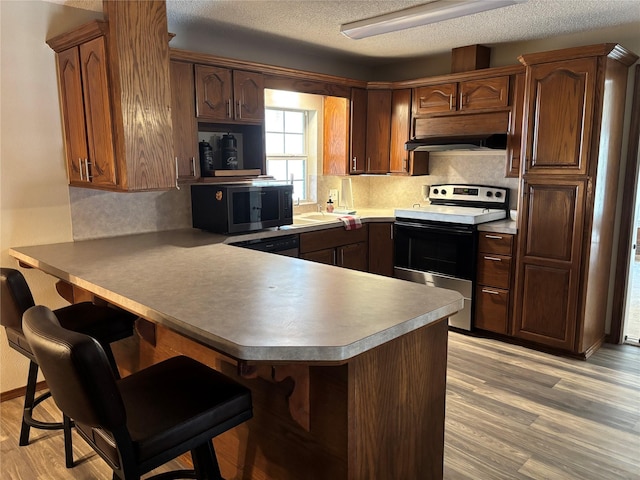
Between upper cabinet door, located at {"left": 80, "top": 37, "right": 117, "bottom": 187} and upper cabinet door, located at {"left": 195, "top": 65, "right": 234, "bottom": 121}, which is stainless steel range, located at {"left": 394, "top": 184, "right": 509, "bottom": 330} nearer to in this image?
upper cabinet door, located at {"left": 195, "top": 65, "right": 234, "bottom": 121}

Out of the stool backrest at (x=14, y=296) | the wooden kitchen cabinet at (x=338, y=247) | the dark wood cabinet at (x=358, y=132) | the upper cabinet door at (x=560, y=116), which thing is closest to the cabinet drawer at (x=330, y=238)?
the wooden kitchen cabinet at (x=338, y=247)

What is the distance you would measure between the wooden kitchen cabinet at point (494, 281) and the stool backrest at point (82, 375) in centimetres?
319

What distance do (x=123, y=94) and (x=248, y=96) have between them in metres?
1.35

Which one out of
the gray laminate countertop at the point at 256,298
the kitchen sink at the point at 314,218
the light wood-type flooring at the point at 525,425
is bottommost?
the light wood-type flooring at the point at 525,425

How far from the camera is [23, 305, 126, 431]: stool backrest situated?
1.25 meters

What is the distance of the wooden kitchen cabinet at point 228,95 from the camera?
348cm

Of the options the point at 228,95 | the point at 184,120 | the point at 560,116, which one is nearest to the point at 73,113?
the point at 184,120

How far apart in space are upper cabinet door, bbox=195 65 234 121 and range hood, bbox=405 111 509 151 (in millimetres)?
1691

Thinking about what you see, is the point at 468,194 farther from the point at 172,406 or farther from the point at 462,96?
the point at 172,406

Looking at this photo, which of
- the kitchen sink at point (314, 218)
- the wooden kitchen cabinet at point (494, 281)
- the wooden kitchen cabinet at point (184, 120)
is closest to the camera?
the wooden kitchen cabinet at point (184, 120)

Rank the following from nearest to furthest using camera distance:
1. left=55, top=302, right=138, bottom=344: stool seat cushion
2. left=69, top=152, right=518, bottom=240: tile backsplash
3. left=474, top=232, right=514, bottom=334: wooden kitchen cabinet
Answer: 1. left=55, top=302, right=138, bottom=344: stool seat cushion
2. left=69, top=152, right=518, bottom=240: tile backsplash
3. left=474, top=232, right=514, bottom=334: wooden kitchen cabinet

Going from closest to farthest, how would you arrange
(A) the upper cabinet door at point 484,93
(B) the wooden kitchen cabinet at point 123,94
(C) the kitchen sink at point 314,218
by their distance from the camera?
(B) the wooden kitchen cabinet at point 123,94 < (A) the upper cabinet door at point 484,93 < (C) the kitchen sink at point 314,218

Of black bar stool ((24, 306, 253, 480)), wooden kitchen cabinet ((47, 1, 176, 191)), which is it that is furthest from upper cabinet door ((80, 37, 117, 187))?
black bar stool ((24, 306, 253, 480))

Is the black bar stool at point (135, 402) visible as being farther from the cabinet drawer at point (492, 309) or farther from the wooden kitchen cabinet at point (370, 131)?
the wooden kitchen cabinet at point (370, 131)
